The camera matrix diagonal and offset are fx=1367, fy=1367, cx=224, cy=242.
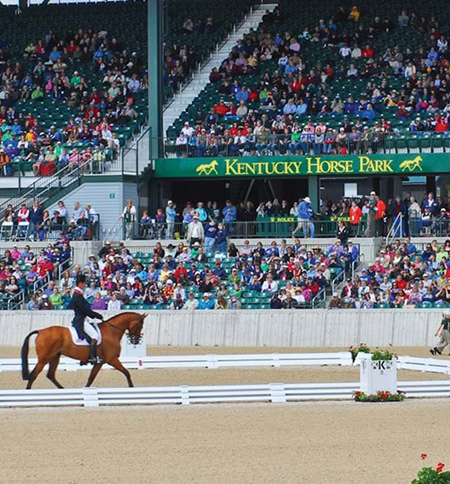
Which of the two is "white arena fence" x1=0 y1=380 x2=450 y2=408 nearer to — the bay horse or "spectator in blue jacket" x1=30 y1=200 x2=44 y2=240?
the bay horse

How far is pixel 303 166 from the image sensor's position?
4191 cm

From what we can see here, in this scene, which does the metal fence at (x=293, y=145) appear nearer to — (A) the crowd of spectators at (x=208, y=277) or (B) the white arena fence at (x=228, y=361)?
(A) the crowd of spectators at (x=208, y=277)

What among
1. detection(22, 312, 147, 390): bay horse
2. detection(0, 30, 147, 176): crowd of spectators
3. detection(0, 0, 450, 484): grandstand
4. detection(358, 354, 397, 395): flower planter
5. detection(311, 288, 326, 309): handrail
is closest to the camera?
detection(0, 0, 450, 484): grandstand

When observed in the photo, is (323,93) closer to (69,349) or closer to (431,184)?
(431,184)

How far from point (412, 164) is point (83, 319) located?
21300 millimetres

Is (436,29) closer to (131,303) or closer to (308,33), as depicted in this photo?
(308,33)

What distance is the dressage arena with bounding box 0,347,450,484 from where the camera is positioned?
48.5ft

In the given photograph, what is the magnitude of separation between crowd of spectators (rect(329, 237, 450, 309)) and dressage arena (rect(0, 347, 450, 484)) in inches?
440

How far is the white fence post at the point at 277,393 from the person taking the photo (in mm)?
20734

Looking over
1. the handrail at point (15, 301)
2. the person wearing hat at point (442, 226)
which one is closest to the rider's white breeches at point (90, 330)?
the handrail at point (15, 301)

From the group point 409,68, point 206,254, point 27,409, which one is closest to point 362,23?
point 409,68

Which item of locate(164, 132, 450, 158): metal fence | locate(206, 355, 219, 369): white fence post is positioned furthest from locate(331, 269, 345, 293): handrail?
locate(206, 355, 219, 369): white fence post

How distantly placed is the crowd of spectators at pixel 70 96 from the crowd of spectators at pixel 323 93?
2.89 metres

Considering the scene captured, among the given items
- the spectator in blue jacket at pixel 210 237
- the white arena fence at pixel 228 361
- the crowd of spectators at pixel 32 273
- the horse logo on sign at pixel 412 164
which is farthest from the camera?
the horse logo on sign at pixel 412 164
